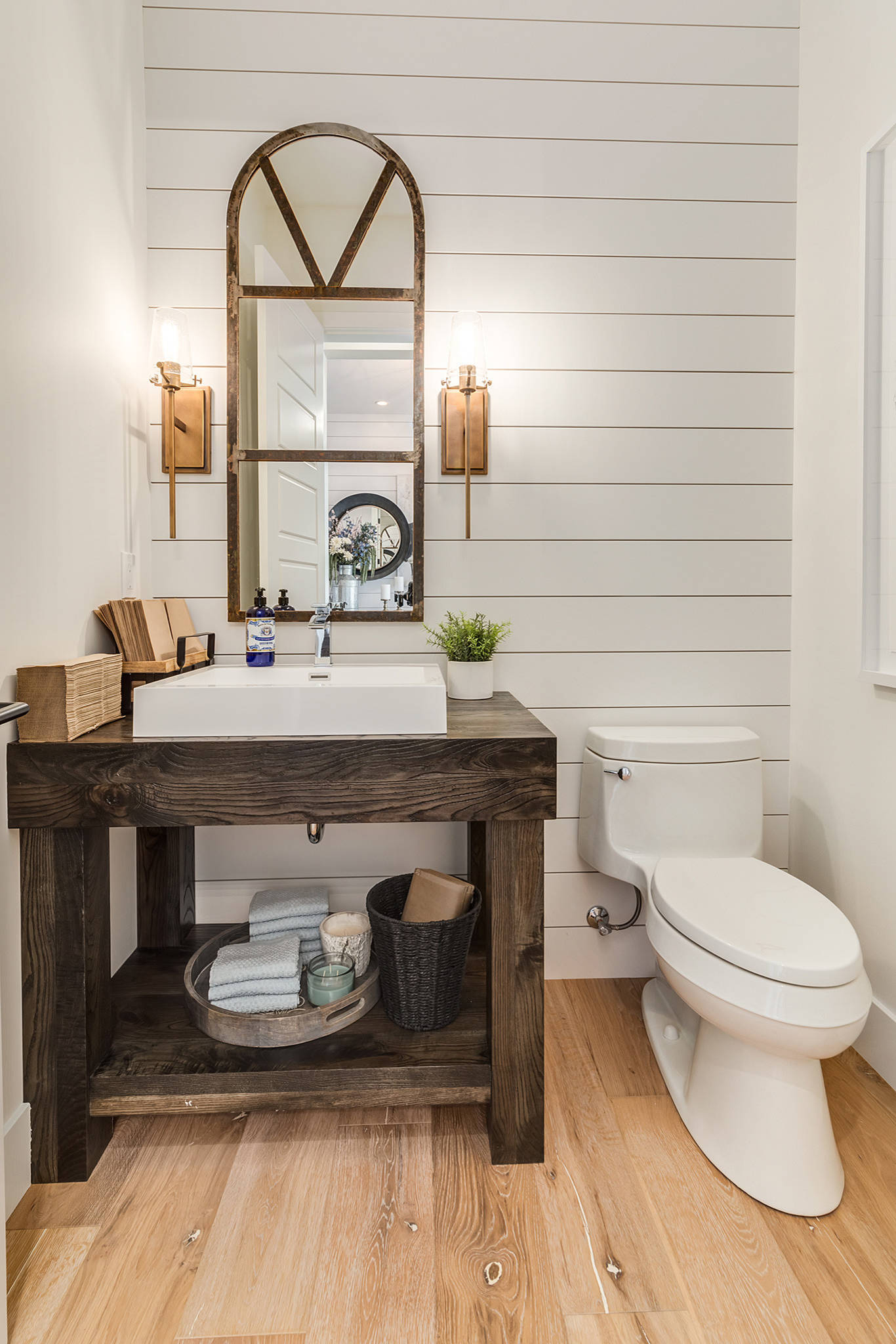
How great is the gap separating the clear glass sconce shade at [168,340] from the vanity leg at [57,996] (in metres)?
1.12

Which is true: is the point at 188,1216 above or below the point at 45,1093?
below

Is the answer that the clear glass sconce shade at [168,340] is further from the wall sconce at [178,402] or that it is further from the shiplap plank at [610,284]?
the shiplap plank at [610,284]

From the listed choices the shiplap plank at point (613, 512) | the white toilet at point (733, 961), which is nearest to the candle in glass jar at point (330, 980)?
the white toilet at point (733, 961)

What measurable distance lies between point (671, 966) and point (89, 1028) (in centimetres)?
106

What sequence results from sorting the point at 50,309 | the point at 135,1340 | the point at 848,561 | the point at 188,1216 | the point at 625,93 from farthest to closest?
the point at 625,93 → the point at 848,561 → the point at 50,309 → the point at 188,1216 → the point at 135,1340

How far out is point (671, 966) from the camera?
1.41 meters

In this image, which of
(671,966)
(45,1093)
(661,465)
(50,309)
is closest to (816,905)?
(671,966)

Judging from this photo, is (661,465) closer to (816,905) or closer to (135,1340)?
(816,905)

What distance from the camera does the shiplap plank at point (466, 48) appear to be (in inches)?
71.6

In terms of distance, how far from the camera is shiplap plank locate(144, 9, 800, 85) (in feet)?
5.96

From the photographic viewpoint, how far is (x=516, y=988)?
135 cm

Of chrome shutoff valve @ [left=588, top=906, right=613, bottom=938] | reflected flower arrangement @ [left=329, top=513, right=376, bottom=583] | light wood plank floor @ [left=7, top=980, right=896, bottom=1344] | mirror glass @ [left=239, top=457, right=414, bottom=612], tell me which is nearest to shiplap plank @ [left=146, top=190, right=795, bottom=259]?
mirror glass @ [left=239, top=457, right=414, bottom=612]

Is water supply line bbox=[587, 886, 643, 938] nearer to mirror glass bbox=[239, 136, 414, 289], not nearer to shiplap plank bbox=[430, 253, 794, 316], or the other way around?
shiplap plank bbox=[430, 253, 794, 316]

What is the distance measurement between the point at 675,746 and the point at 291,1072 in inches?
42.0
